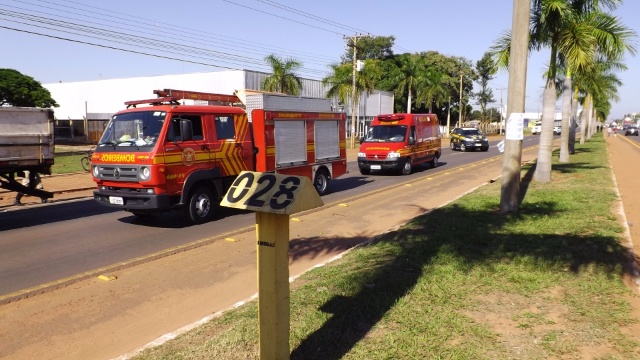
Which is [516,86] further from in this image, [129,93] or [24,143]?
[129,93]

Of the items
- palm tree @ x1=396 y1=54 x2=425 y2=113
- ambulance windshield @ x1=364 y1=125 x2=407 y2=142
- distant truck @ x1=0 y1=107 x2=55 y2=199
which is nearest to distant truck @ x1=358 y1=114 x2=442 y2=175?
ambulance windshield @ x1=364 y1=125 x2=407 y2=142

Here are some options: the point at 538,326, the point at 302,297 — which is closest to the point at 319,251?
the point at 302,297

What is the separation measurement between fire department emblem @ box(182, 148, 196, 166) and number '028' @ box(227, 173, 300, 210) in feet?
19.8

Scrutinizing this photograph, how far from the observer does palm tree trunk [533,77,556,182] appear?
1429 cm

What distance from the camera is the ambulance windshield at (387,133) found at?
18828 mm

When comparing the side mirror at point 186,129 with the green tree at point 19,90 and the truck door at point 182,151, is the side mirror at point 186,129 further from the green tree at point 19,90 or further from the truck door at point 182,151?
the green tree at point 19,90

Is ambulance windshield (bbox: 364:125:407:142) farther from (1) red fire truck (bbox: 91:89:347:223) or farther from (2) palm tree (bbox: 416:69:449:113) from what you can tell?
(2) palm tree (bbox: 416:69:449:113)

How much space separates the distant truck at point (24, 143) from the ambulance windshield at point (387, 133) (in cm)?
1187

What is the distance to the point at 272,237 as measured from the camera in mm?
3430

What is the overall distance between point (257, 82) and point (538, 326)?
34991 millimetres

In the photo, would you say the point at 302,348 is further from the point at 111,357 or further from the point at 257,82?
the point at 257,82

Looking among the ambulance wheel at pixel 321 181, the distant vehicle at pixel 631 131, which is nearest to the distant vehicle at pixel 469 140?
the ambulance wheel at pixel 321 181

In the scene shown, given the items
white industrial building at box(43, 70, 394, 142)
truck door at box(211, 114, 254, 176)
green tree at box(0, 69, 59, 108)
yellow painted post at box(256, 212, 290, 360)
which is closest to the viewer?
yellow painted post at box(256, 212, 290, 360)

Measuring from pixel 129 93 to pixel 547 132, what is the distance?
3963 centimetres
